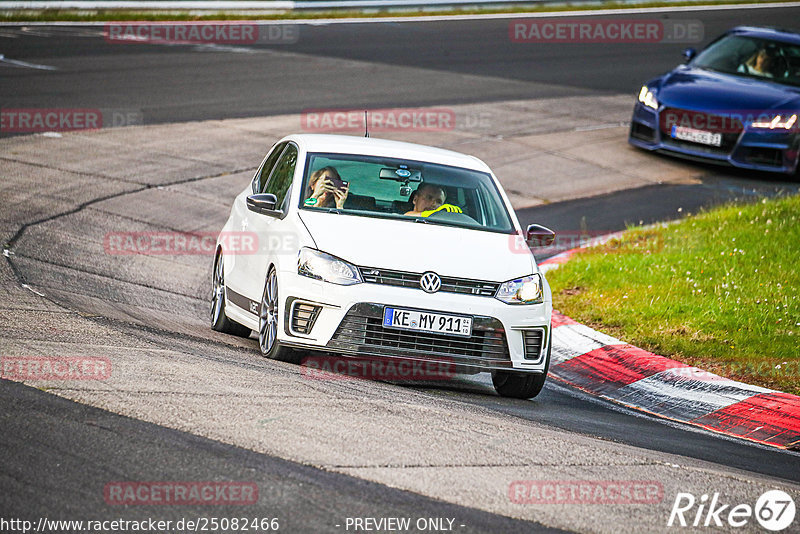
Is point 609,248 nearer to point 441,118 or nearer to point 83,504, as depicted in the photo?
point 441,118

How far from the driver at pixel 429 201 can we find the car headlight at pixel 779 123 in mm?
9318

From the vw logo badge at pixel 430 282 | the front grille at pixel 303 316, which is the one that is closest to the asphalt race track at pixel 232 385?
the front grille at pixel 303 316

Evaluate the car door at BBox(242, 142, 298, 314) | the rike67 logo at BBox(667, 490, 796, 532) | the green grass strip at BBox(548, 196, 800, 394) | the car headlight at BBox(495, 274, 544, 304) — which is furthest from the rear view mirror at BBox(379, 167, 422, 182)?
the rike67 logo at BBox(667, 490, 796, 532)

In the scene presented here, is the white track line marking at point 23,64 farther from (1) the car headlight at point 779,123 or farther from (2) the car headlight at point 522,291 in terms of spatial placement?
(2) the car headlight at point 522,291

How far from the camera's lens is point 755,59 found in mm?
18203

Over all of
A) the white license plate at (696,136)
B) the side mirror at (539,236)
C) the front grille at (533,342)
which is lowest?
the white license plate at (696,136)

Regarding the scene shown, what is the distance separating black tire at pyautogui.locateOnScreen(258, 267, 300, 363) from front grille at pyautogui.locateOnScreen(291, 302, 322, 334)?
0.15 meters

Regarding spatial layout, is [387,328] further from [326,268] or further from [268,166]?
[268,166]

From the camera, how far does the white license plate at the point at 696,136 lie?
16.8 metres

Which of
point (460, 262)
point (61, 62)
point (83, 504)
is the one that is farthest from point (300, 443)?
point (61, 62)

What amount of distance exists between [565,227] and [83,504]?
1022 centimetres

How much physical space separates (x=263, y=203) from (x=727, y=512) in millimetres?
4209

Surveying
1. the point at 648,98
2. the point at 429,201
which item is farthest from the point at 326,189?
the point at 648,98

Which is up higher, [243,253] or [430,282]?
[430,282]
